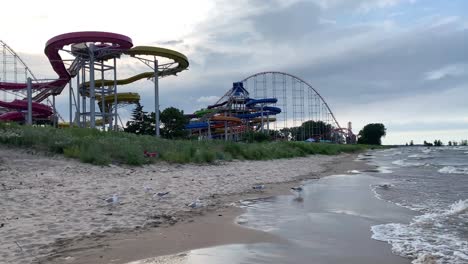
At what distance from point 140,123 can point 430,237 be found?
46818mm

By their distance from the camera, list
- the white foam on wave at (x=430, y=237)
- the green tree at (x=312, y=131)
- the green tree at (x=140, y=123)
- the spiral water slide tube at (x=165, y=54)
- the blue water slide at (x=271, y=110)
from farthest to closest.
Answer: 1. the green tree at (x=312, y=131)
2. the blue water slide at (x=271, y=110)
3. the green tree at (x=140, y=123)
4. the spiral water slide tube at (x=165, y=54)
5. the white foam on wave at (x=430, y=237)

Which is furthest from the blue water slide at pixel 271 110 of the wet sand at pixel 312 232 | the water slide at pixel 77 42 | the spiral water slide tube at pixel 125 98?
the wet sand at pixel 312 232

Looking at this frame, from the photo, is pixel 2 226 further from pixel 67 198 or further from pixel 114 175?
pixel 114 175

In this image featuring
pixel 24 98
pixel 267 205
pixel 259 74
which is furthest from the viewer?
pixel 259 74

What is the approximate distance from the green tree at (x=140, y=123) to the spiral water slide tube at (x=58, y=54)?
9.35 metres

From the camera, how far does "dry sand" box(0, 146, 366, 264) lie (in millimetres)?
5891

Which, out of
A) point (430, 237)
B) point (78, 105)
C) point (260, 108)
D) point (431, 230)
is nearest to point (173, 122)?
point (78, 105)

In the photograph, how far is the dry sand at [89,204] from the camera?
5891 mm

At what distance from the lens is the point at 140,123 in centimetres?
5106

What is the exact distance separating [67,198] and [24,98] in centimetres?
4600

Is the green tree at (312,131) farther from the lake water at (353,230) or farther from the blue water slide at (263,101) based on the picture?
the lake water at (353,230)

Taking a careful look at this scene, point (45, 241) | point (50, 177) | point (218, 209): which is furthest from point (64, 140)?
point (45, 241)

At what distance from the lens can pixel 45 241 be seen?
594 cm

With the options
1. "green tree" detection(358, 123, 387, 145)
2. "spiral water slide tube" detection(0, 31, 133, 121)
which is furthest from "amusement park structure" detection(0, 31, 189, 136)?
"green tree" detection(358, 123, 387, 145)
